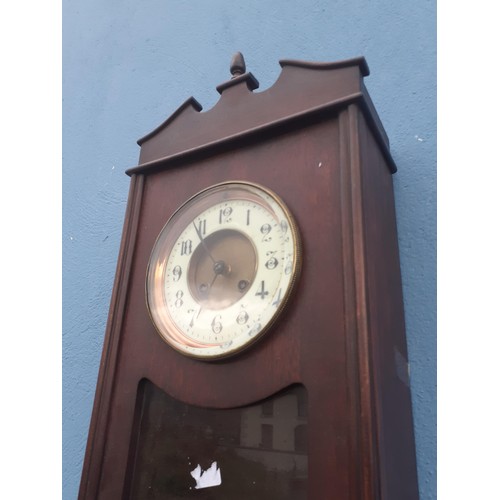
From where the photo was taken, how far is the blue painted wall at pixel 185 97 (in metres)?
0.67

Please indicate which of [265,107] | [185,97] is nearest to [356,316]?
[265,107]

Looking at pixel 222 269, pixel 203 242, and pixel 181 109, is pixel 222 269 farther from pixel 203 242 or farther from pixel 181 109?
pixel 181 109

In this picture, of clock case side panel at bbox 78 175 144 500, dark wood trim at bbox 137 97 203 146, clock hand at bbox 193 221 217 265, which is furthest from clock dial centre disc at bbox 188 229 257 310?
dark wood trim at bbox 137 97 203 146

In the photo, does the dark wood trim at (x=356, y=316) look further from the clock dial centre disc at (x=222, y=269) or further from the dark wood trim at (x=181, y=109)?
the dark wood trim at (x=181, y=109)

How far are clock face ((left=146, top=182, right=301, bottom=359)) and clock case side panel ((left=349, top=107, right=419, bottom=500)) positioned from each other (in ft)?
0.29

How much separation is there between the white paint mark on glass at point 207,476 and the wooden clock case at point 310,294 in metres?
0.07

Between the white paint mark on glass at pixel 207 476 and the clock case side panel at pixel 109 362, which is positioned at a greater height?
the clock case side panel at pixel 109 362

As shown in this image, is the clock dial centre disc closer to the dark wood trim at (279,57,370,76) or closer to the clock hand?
the clock hand

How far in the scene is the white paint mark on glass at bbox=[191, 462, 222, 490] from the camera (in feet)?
1.67

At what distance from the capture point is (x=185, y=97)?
105 cm

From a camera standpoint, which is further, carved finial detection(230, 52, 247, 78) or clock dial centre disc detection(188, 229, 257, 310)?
carved finial detection(230, 52, 247, 78)

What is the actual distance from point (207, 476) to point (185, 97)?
809 mm

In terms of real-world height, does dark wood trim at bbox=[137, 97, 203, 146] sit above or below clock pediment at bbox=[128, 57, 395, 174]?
above

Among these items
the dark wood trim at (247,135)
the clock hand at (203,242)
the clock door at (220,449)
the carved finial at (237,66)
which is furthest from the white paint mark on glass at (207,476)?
the carved finial at (237,66)
